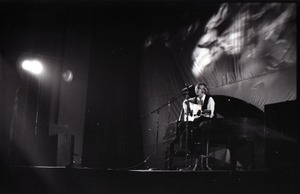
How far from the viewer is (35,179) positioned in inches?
105

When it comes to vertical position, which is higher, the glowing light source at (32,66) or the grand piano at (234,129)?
the glowing light source at (32,66)

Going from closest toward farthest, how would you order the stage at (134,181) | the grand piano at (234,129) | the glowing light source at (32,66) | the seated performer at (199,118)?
1. the stage at (134,181)
2. the grand piano at (234,129)
3. the seated performer at (199,118)
4. the glowing light source at (32,66)

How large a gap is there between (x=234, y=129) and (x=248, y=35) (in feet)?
4.23

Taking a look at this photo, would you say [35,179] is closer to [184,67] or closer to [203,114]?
[203,114]

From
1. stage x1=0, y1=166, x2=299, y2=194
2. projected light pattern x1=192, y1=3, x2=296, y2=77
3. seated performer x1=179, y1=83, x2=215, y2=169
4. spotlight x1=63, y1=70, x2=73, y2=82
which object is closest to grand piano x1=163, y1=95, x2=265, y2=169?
seated performer x1=179, y1=83, x2=215, y2=169

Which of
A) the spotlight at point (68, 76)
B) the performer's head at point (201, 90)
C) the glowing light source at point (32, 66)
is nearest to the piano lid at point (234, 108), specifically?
the performer's head at point (201, 90)

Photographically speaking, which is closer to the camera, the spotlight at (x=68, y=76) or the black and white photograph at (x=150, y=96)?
the black and white photograph at (x=150, y=96)

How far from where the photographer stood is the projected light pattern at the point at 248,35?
3955 mm

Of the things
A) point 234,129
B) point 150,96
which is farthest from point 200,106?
point 150,96

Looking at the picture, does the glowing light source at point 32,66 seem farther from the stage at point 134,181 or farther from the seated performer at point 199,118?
the stage at point 134,181

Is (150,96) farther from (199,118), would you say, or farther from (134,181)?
(134,181)

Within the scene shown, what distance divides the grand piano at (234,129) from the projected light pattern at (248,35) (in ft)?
2.07

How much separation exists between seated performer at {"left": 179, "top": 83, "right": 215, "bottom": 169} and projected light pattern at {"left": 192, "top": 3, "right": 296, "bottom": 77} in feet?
2.08

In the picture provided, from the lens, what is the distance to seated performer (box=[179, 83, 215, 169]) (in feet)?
14.2
